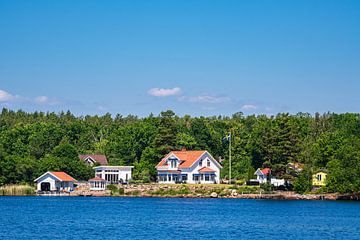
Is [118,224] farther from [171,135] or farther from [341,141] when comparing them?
[171,135]

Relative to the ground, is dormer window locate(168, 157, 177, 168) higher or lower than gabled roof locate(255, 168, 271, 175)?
higher

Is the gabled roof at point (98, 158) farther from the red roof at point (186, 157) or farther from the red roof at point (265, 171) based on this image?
the red roof at point (265, 171)

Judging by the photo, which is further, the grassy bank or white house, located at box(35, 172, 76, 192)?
white house, located at box(35, 172, 76, 192)

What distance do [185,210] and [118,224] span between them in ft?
48.5

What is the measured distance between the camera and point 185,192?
87000mm

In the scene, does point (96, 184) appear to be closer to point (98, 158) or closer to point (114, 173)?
point (114, 173)

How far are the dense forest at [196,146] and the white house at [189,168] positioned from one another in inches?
111

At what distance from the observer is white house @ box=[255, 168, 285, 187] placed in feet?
292

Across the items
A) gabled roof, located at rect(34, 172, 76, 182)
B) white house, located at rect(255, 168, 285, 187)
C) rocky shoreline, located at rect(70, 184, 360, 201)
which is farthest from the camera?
gabled roof, located at rect(34, 172, 76, 182)

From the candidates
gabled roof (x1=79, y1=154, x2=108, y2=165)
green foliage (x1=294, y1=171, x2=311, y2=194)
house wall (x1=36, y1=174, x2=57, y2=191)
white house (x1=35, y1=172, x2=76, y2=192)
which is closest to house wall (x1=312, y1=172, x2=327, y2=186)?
green foliage (x1=294, y1=171, x2=311, y2=194)

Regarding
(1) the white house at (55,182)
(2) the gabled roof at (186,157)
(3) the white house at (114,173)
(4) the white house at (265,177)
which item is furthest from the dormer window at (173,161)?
(1) the white house at (55,182)

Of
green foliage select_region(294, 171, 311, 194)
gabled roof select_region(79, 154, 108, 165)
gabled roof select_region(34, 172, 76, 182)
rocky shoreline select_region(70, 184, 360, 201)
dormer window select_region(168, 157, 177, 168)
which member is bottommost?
rocky shoreline select_region(70, 184, 360, 201)

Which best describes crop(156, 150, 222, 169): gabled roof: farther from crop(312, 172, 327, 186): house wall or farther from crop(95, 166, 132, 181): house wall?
crop(312, 172, 327, 186): house wall

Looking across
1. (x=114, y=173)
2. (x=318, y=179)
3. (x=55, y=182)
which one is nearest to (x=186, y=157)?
(x=114, y=173)
